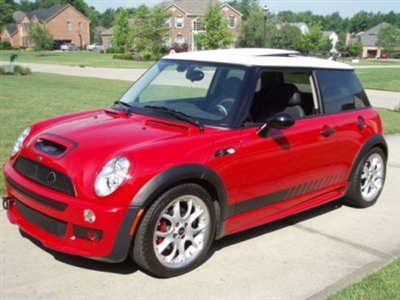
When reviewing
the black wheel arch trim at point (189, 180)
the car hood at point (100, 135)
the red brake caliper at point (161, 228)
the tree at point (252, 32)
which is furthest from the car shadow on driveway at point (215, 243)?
the tree at point (252, 32)

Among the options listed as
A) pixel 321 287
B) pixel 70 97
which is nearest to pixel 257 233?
pixel 321 287

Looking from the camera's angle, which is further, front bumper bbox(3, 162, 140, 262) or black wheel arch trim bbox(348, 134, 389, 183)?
black wheel arch trim bbox(348, 134, 389, 183)

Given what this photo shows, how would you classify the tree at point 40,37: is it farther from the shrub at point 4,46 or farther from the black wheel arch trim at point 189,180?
the black wheel arch trim at point 189,180

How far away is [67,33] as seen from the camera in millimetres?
97938

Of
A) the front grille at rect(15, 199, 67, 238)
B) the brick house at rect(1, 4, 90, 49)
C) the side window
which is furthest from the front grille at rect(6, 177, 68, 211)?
the brick house at rect(1, 4, 90, 49)

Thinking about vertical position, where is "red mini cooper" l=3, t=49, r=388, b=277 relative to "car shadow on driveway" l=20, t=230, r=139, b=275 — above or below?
above

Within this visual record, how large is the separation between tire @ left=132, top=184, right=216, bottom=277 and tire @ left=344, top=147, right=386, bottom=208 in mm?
2210

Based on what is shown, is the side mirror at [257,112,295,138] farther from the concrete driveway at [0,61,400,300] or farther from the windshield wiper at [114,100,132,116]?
the windshield wiper at [114,100,132,116]

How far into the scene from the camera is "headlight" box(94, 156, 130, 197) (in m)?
3.24

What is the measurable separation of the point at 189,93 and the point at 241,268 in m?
1.77

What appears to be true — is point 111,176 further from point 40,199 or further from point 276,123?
point 276,123

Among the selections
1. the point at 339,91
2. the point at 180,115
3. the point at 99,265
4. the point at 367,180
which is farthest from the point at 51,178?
the point at 367,180

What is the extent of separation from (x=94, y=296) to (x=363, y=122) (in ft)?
11.3

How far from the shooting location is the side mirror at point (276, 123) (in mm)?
3939
